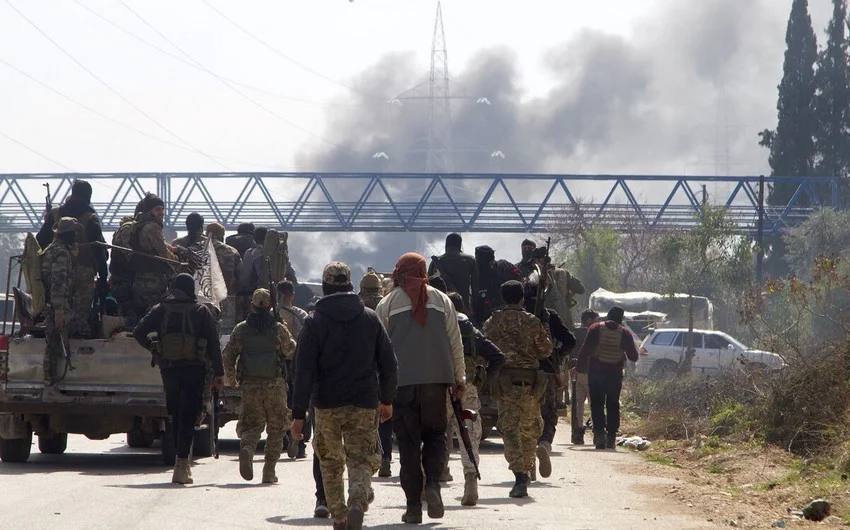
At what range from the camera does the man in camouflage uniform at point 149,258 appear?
45.9 ft

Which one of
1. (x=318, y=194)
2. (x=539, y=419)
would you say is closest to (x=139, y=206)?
(x=539, y=419)

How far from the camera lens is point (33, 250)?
13375 millimetres

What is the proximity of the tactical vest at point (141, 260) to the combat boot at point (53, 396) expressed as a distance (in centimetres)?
142

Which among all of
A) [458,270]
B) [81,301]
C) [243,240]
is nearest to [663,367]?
[243,240]

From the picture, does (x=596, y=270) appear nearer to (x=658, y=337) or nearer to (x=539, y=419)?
(x=658, y=337)

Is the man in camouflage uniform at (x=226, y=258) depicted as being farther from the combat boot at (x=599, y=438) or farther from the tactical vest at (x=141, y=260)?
the combat boot at (x=599, y=438)

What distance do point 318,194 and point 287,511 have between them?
425 ft

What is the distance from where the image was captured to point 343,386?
340 inches

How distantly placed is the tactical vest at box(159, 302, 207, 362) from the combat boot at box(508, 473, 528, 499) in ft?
9.24

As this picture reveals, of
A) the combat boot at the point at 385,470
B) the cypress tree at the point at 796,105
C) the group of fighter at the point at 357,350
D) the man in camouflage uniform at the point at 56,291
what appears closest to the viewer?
the group of fighter at the point at 357,350

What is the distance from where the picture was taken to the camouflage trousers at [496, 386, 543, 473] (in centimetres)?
1145

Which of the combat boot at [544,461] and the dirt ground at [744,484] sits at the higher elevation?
the combat boot at [544,461]

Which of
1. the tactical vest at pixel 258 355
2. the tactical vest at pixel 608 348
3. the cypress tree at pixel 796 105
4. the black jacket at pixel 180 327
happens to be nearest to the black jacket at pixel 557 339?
the tactical vest at pixel 258 355

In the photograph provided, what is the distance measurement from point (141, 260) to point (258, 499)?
3.97m
